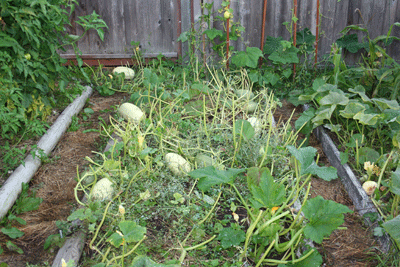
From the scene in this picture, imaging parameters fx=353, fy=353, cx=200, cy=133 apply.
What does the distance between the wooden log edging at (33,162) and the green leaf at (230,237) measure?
4.63ft

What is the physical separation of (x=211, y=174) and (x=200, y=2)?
298cm

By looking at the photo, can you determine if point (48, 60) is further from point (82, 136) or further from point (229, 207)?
point (229, 207)

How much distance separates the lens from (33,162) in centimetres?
266

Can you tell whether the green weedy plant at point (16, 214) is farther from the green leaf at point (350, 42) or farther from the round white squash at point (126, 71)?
the green leaf at point (350, 42)

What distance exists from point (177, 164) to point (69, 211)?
0.79 meters

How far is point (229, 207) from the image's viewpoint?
88.9 inches

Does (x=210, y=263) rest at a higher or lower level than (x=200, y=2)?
lower

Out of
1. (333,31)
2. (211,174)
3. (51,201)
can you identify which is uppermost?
(333,31)

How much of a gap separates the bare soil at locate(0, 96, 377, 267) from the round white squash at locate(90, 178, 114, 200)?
0.23m

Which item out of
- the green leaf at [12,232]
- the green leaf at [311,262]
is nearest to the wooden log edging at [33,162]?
the green leaf at [12,232]

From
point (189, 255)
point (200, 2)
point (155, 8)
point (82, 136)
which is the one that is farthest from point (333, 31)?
point (189, 255)

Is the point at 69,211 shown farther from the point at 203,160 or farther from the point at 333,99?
the point at 333,99

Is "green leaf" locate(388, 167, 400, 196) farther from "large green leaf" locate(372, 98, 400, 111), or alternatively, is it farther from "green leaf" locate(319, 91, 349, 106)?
"green leaf" locate(319, 91, 349, 106)

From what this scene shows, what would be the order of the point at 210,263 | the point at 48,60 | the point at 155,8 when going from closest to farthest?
the point at 210,263, the point at 48,60, the point at 155,8
